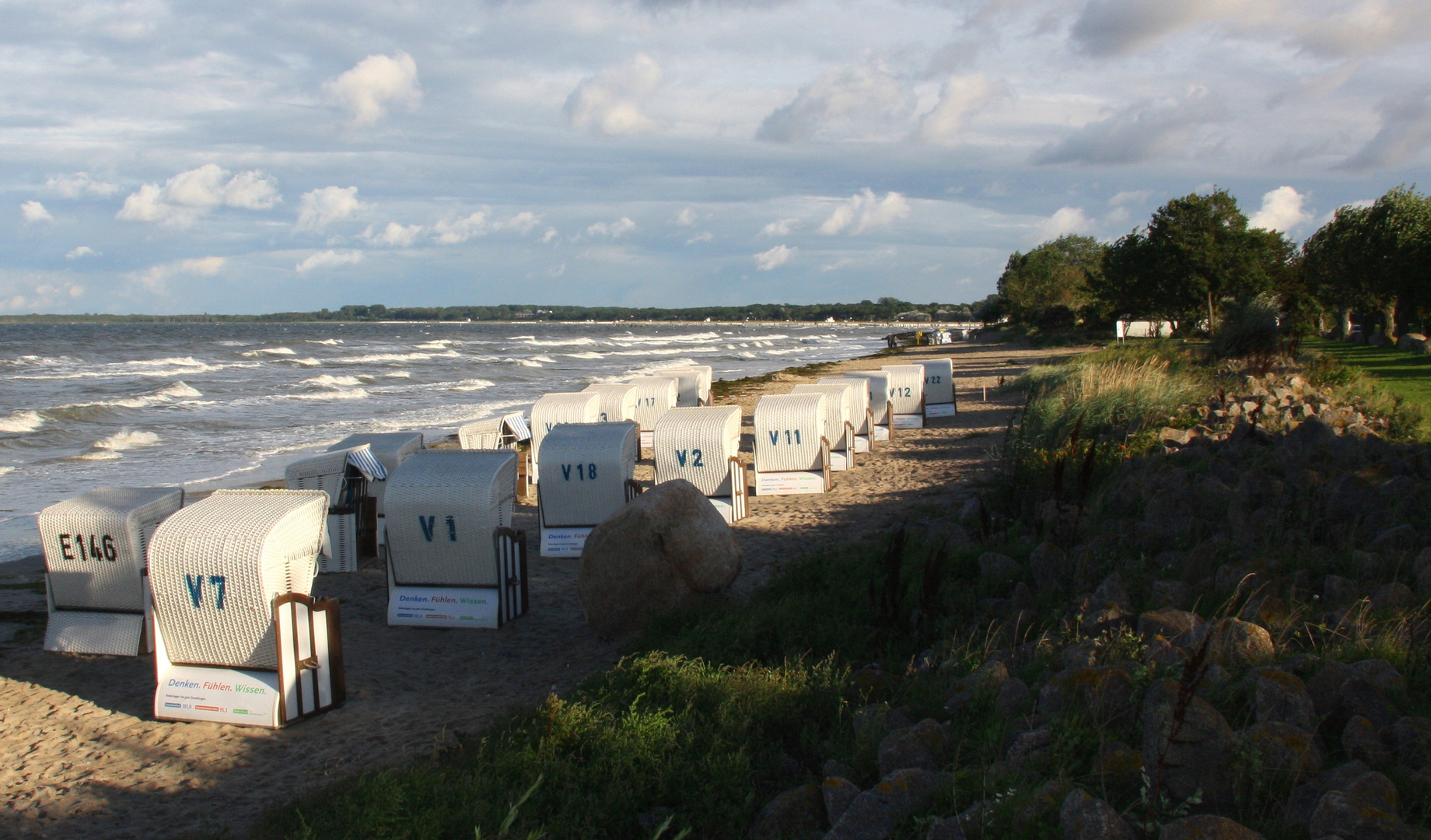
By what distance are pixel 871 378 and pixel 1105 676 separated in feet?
56.5

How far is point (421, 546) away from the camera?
339 inches

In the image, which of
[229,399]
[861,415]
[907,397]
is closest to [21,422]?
[229,399]

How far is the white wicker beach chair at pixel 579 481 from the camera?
10773 mm

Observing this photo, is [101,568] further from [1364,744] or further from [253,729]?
[1364,744]

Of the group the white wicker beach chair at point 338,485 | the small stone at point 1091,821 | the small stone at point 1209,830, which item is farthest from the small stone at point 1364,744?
the white wicker beach chair at point 338,485

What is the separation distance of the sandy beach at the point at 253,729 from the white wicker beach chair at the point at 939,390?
38.4ft

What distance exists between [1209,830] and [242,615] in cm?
606

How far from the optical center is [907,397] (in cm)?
2191

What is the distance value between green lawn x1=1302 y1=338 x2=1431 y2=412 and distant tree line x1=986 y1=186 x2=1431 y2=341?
1.83 m

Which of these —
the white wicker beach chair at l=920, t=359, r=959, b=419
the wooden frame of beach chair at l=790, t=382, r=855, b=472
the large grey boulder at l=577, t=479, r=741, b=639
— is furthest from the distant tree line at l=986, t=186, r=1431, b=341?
the large grey boulder at l=577, t=479, r=741, b=639

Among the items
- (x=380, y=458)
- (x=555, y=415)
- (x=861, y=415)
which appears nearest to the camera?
(x=380, y=458)

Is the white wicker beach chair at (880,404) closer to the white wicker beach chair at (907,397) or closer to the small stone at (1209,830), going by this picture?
the white wicker beach chair at (907,397)

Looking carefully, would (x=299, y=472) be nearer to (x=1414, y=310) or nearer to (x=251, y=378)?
(x=1414, y=310)

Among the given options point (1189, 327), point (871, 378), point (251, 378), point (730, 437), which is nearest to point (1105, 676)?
point (730, 437)
